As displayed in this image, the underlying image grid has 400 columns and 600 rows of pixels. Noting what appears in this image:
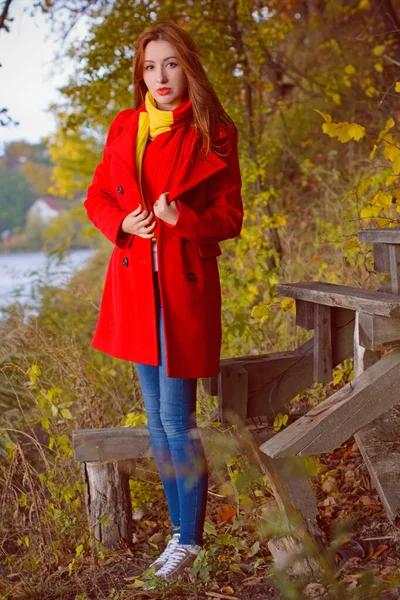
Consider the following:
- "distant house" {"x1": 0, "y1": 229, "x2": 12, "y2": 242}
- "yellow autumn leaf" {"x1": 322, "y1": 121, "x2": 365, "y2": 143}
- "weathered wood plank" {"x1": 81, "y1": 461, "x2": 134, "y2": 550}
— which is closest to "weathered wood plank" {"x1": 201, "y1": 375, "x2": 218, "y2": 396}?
"weathered wood plank" {"x1": 81, "y1": 461, "x2": 134, "y2": 550}

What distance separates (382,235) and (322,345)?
574 millimetres

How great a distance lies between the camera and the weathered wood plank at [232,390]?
9.59ft

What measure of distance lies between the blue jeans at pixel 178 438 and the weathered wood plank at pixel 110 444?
0.67 ft

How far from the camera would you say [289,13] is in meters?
10.1

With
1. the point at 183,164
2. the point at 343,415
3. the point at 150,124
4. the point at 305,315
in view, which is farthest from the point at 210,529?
the point at 150,124

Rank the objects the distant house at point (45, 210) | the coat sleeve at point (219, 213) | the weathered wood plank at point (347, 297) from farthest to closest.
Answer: the distant house at point (45, 210)
the coat sleeve at point (219, 213)
the weathered wood plank at point (347, 297)

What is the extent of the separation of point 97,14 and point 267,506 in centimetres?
489

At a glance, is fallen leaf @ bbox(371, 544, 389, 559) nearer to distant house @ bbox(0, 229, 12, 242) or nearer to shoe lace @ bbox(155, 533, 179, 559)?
shoe lace @ bbox(155, 533, 179, 559)

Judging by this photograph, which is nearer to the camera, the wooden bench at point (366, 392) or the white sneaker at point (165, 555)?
the wooden bench at point (366, 392)

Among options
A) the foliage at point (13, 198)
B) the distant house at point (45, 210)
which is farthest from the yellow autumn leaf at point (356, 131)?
the foliage at point (13, 198)

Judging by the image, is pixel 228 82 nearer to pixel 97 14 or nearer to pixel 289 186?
pixel 97 14

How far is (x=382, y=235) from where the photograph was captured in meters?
2.63


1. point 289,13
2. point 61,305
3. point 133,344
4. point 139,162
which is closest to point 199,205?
point 139,162

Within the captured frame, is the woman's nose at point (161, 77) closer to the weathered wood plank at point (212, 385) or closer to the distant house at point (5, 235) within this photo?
the weathered wood plank at point (212, 385)
